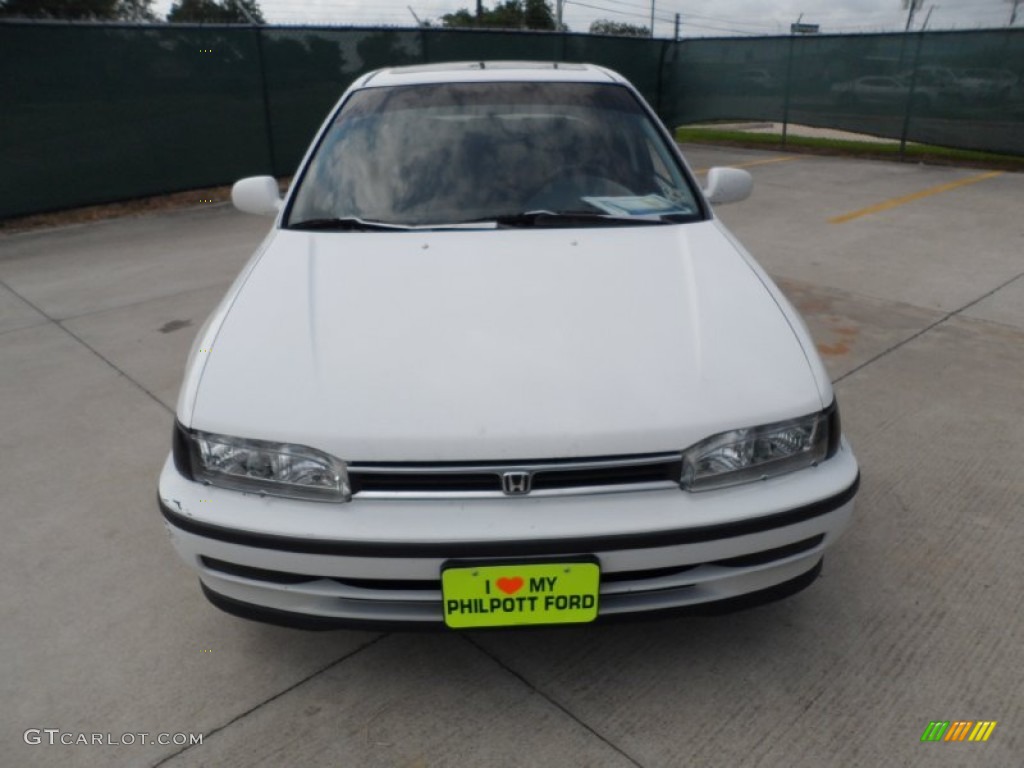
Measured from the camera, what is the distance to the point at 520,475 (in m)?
1.76

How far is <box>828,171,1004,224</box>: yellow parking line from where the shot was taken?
25.9ft

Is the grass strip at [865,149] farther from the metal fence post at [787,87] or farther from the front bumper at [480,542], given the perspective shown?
the front bumper at [480,542]

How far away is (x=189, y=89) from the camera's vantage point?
9.67 m

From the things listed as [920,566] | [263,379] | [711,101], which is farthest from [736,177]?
[711,101]

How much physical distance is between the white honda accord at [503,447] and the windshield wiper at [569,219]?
1.15ft

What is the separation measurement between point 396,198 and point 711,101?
45.2 feet

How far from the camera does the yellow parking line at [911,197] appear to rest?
25.9 feet

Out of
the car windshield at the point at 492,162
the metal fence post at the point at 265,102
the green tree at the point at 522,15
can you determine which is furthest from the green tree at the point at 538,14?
the car windshield at the point at 492,162

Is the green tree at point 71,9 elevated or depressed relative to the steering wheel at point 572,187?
elevated

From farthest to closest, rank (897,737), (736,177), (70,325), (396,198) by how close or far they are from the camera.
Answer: (70,325) → (736,177) → (396,198) → (897,737)

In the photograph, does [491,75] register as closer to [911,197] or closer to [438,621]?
[438,621]

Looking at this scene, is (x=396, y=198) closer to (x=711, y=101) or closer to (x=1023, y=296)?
(x=1023, y=296)

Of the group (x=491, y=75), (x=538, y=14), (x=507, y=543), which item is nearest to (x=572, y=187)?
(x=491, y=75)

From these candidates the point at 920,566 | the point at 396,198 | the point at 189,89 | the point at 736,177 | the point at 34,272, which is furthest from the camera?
the point at 189,89
